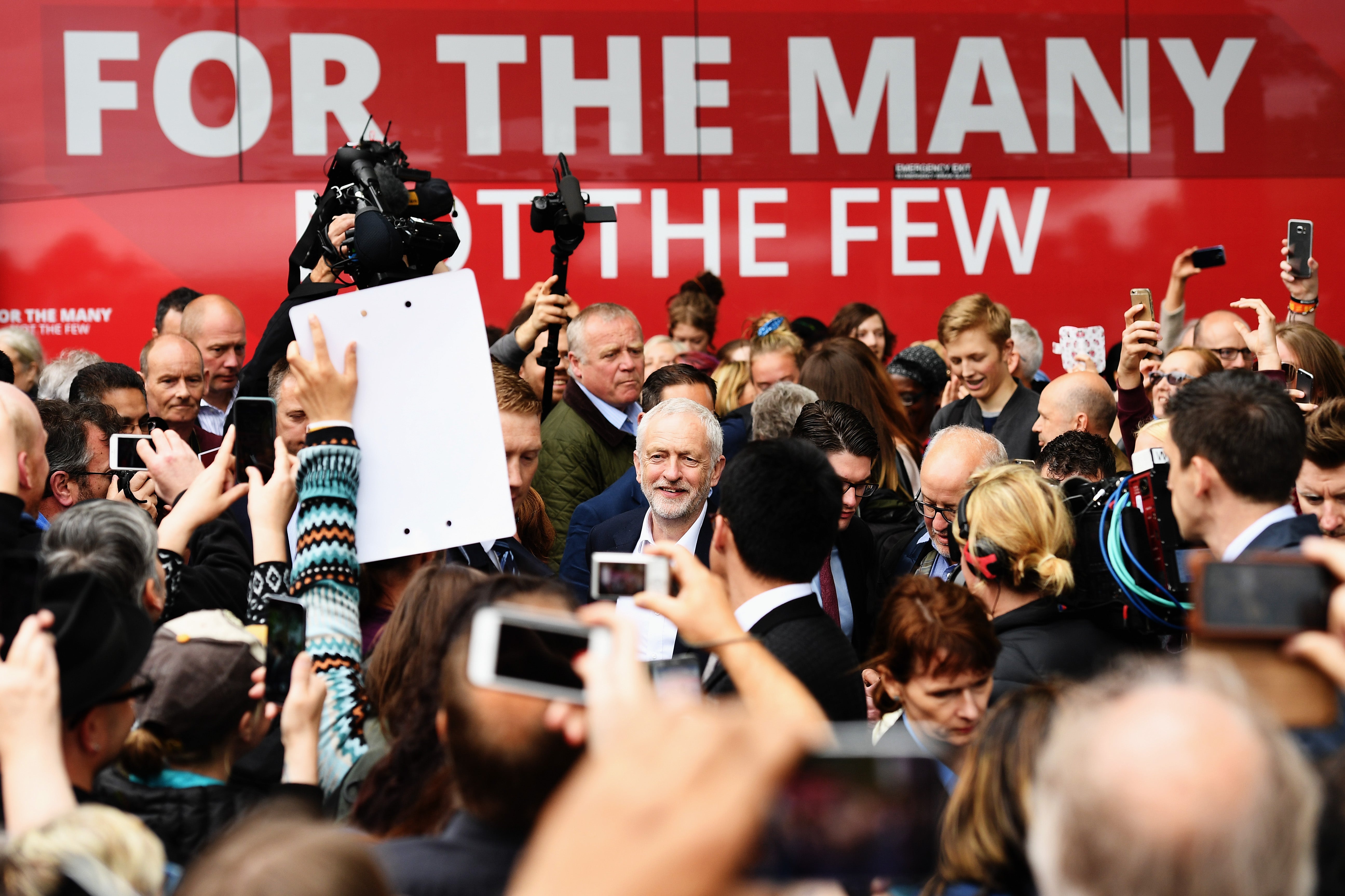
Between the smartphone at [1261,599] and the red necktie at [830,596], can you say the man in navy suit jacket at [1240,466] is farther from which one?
the red necktie at [830,596]

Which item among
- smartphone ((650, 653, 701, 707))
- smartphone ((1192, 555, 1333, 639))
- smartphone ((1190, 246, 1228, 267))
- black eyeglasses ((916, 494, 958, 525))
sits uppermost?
smartphone ((1190, 246, 1228, 267))

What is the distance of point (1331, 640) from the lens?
1441 mm

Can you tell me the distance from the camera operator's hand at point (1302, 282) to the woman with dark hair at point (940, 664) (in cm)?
370

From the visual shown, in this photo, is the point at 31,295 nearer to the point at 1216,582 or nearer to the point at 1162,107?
the point at 1162,107

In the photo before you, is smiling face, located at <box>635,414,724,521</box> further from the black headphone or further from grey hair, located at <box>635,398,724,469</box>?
the black headphone

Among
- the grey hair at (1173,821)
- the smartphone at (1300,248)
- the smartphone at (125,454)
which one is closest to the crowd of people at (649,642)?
the grey hair at (1173,821)

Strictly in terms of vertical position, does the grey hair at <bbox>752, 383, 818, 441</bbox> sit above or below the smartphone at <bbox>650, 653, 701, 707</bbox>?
above

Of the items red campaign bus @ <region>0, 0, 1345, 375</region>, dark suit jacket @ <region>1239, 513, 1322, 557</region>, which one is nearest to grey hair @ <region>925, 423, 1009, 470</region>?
dark suit jacket @ <region>1239, 513, 1322, 557</region>

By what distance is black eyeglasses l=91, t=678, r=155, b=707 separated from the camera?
1.96 meters

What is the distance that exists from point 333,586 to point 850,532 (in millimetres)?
1850

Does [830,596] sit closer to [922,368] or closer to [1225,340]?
[1225,340]

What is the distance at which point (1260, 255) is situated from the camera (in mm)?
7629

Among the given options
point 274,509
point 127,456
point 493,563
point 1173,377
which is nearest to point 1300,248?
point 1173,377

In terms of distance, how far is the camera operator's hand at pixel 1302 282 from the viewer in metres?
5.60
